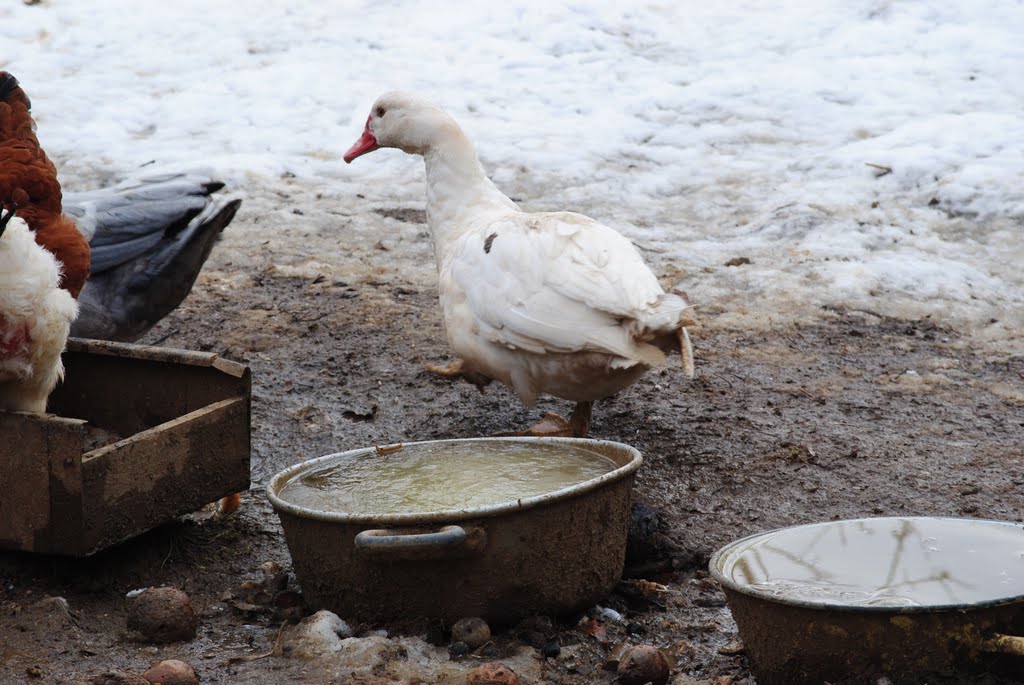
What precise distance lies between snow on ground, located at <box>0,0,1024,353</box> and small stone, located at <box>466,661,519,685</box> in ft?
10.3

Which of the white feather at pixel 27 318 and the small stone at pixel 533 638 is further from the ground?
the white feather at pixel 27 318

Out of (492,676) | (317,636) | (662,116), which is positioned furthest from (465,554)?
(662,116)

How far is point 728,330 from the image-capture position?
16.9 feet

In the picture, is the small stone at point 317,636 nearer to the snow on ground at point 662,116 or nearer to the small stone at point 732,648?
the small stone at point 732,648

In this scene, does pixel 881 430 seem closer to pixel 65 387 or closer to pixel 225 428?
pixel 225 428

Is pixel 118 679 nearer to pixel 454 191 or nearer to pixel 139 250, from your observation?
pixel 454 191

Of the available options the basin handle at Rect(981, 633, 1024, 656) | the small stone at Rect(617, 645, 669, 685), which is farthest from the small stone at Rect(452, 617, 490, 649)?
the basin handle at Rect(981, 633, 1024, 656)

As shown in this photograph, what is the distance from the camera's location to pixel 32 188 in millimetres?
3334

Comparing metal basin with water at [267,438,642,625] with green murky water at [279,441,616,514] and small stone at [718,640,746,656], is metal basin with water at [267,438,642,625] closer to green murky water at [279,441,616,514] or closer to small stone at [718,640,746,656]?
green murky water at [279,441,616,514]

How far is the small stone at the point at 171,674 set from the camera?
2.43 meters

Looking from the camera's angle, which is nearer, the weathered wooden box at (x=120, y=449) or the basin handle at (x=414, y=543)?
the basin handle at (x=414, y=543)

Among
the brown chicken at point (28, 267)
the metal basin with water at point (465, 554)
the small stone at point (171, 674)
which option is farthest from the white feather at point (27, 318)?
the small stone at point (171, 674)

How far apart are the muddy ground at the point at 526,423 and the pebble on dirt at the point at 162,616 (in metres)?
0.03

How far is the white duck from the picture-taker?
11.1 feet
